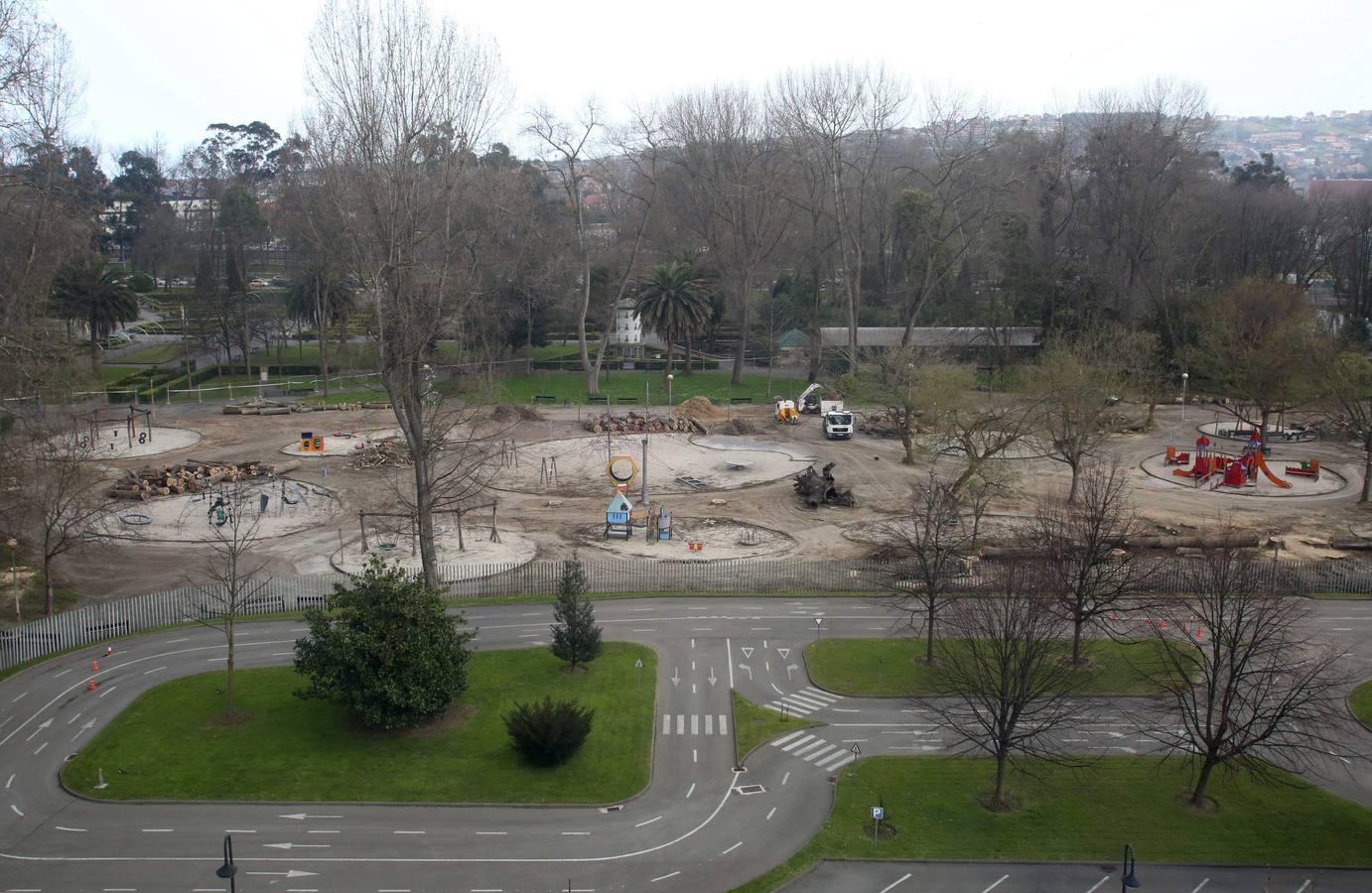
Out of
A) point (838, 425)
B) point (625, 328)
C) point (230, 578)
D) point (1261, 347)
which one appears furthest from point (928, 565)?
point (625, 328)

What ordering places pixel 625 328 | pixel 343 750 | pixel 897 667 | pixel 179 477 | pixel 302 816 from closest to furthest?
pixel 302 816 < pixel 343 750 < pixel 897 667 < pixel 179 477 < pixel 625 328

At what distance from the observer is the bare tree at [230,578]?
33062 millimetres

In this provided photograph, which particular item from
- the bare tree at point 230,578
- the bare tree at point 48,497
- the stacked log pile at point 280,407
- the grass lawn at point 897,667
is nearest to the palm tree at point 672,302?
the stacked log pile at point 280,407

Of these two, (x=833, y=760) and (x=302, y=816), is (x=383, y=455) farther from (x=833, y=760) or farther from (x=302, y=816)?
(x=833, y=760)

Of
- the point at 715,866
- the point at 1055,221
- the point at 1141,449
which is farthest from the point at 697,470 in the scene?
the point at 1055,221

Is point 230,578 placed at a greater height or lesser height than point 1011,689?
greater

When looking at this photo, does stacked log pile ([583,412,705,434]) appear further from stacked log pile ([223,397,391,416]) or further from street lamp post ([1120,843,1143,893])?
street lamp post ([1120,843,1143,893])

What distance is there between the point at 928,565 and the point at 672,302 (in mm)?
51559

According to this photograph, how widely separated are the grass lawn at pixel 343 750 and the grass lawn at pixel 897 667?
629cm

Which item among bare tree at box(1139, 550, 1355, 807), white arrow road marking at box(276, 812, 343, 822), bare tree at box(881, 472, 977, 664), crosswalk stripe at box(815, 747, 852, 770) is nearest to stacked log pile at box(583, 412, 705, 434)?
bare tree at box(881, 472, 977, 664)

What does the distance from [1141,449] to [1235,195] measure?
50.1 metres

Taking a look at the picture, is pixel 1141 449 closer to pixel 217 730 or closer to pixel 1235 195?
pixel 1235 195

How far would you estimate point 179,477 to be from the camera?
58.0 meters

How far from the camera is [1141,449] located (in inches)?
2712
